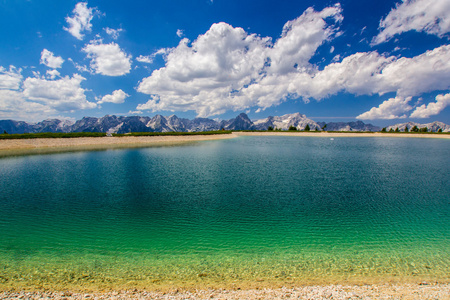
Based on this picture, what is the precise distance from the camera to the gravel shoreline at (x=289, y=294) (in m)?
6.94

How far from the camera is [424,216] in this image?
13484 mm

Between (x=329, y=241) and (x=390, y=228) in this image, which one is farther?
(x=390, y=228)

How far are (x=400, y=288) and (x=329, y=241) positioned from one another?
3.49m

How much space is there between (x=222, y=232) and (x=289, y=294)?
516cm

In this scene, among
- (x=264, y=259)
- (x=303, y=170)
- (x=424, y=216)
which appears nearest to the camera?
(x=264, y=259)

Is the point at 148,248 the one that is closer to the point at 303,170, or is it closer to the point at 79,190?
the point at 79,190

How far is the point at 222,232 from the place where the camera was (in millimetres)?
11641

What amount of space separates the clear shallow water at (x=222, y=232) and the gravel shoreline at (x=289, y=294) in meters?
0.54

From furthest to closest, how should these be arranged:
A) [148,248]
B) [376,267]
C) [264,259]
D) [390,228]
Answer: [390,228] → [148,248] → [264,259] → [376,267]

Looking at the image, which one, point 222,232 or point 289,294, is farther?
point 222,232

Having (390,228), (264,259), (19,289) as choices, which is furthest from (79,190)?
(390,228)

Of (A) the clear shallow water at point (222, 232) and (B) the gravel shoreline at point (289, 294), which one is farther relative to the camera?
(A) the clear shallow water at point (222, 232)

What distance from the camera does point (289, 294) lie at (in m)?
7.10

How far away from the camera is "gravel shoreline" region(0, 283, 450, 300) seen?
6941 mm
